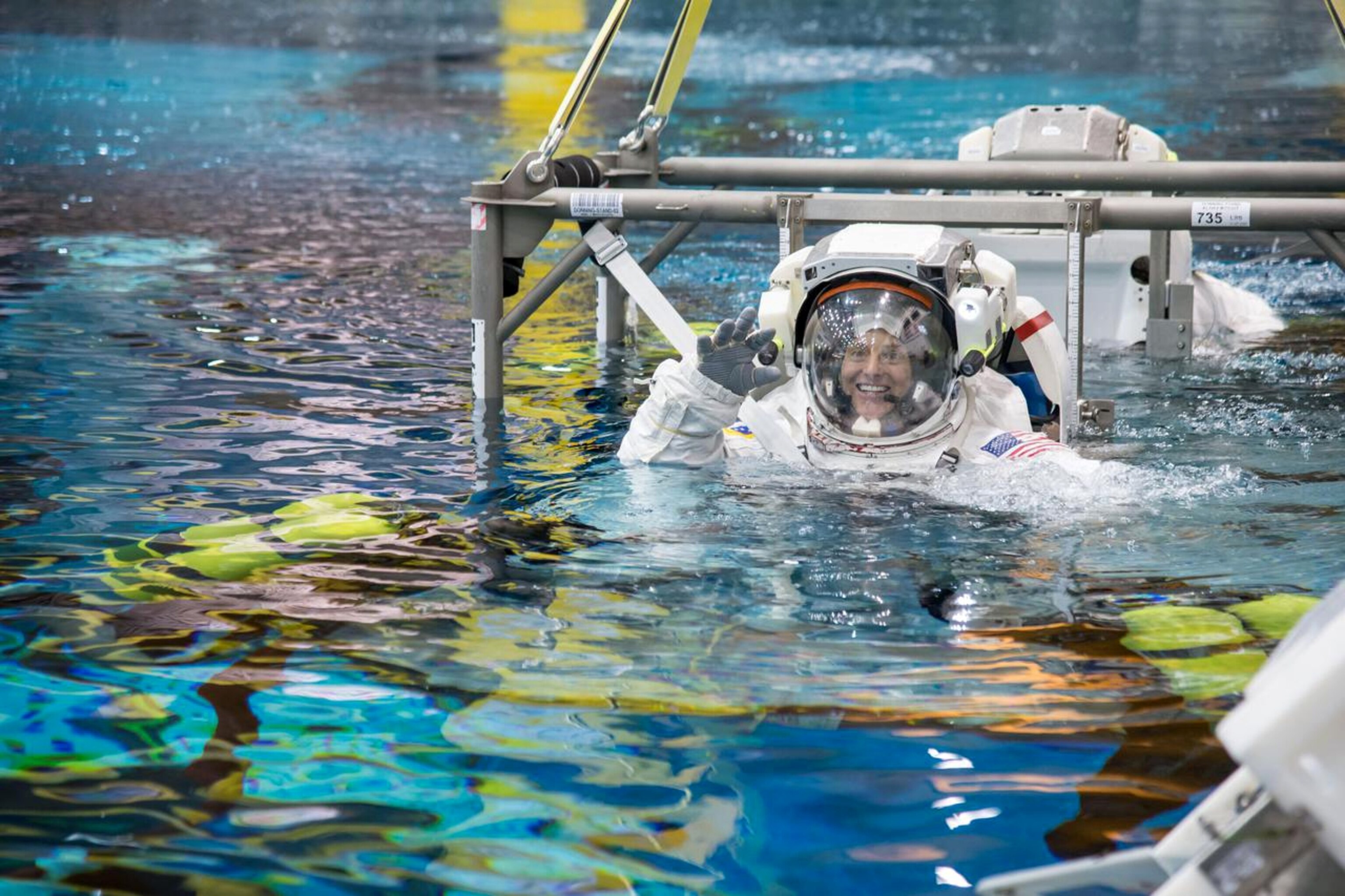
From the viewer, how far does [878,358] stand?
5.33 m

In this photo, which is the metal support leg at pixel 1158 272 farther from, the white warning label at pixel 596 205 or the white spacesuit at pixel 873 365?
the white warning label at pixel 596 205

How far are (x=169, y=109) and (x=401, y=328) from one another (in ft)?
51.4

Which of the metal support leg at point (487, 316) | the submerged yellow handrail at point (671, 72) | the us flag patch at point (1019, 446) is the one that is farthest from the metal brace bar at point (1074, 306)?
the metal support leg at point (487, 316)

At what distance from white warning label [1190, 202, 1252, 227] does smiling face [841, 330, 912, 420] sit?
4.52ft

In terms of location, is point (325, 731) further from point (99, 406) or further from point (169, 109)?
point (169, 109)

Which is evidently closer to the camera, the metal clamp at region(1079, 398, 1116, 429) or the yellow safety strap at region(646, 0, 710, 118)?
the metal clamp at region(1079, 398, 1116, 429)

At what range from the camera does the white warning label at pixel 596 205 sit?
642cm

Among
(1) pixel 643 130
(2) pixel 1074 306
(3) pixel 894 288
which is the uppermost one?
(1) pixel 643 130

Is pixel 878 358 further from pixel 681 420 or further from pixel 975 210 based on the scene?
pixel 975 210

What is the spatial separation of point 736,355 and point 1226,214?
76.2 inches

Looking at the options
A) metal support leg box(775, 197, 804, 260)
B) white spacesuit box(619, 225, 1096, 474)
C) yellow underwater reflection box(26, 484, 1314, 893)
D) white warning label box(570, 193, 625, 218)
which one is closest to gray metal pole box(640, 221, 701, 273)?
white warning label box(570, 193, 625, 218)

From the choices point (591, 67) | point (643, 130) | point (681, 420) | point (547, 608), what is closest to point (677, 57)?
point (643, 130)

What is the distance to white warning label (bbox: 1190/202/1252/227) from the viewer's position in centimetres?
584

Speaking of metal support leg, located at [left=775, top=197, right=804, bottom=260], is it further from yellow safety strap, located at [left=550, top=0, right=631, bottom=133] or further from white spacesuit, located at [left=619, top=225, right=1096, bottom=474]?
yellow safety strap, located at [left=550, top=0, right=631, bottom=133]
